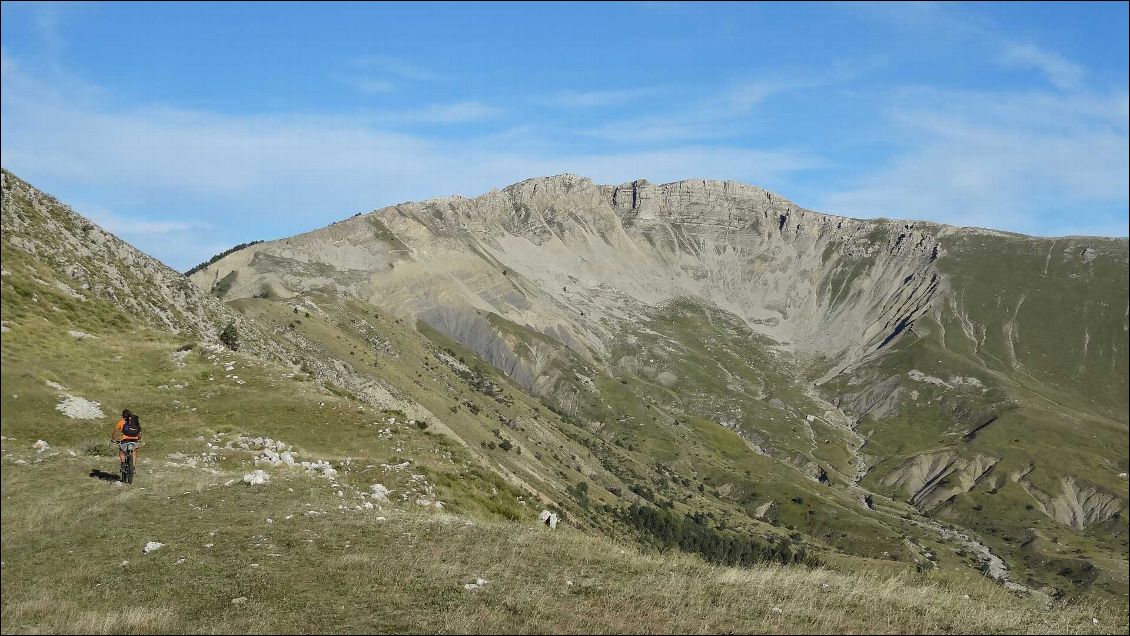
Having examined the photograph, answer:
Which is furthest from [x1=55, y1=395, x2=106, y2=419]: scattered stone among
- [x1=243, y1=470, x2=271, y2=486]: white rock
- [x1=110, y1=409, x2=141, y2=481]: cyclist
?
[x1=243, y1=470, x2=271, y2=486]: white rock

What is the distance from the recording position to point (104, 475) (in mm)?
27359

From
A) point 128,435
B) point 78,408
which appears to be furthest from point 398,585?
point 78,408

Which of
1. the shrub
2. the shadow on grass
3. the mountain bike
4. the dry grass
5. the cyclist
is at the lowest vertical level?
the dry grass

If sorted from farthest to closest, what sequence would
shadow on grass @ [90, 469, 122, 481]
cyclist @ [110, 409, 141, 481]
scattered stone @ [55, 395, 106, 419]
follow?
scattered stone @ [55, 395, 106, 419] < shadow on grass @ [90, 469, 122, 481] < cyclist @ [110, 409, 141, 481]

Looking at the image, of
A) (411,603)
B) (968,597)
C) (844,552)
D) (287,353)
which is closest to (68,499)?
(411,603)

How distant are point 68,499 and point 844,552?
19814 centimetres

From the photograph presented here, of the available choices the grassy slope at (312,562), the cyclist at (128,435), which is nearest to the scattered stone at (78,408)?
the grassy slope at (312,562)

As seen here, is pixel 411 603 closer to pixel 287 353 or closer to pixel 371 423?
pixel 371 423

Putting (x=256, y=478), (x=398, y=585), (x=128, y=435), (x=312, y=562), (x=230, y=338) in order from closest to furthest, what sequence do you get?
(x=398, y=585) → (x=312, y=562) → (x=128, y=435) → (x=256, y=478) → (x=230, y=338)

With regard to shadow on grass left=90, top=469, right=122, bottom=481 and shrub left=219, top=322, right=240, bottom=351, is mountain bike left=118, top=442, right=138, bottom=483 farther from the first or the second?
shrub left=219, top=322, right=240, bottom=351

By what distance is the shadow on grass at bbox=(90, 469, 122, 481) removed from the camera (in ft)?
88.6

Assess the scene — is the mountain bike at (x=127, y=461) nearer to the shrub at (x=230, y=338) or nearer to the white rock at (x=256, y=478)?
the white rock at (x=256, y=478)

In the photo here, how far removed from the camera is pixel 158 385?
3856cm

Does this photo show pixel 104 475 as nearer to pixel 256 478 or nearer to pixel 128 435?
pixel 128 435
